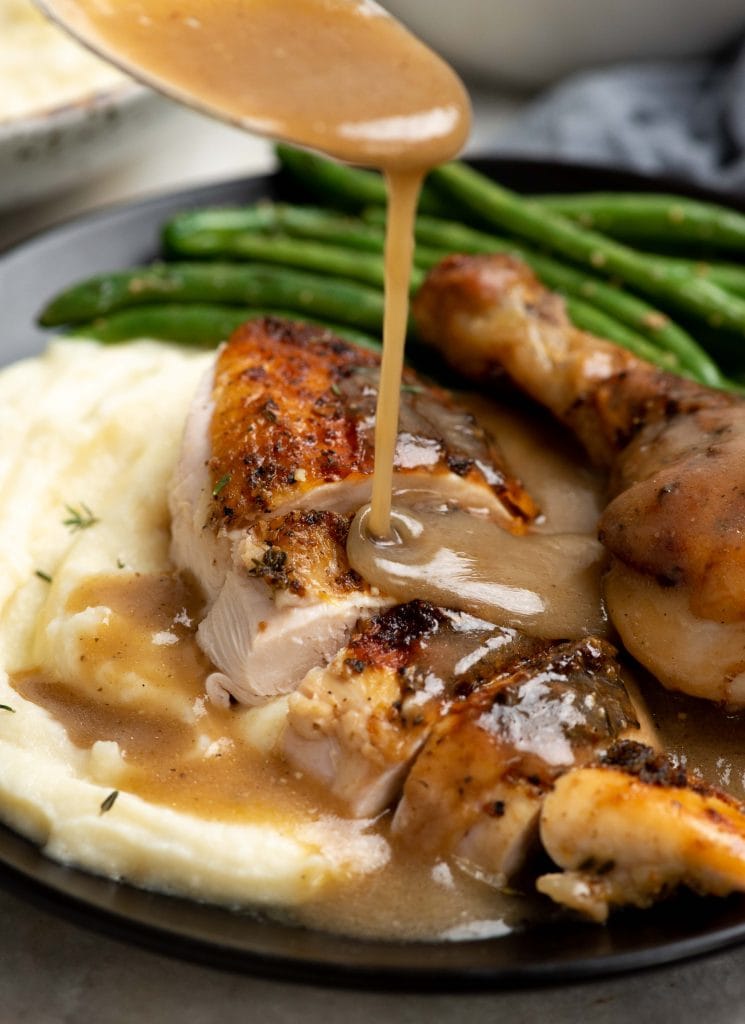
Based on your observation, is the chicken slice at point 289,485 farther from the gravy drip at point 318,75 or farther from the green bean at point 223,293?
the green bean at point 223,293

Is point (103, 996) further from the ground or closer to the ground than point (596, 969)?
closer to the ground

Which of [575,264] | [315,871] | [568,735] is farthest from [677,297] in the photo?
[315,871]

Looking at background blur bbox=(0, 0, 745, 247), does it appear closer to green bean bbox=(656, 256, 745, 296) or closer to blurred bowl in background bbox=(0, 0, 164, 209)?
blurred bowl in background bbox=(0, 0, 164, 209)

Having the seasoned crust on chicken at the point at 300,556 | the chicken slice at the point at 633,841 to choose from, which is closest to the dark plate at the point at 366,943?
the chicken slice at the point at 633,841

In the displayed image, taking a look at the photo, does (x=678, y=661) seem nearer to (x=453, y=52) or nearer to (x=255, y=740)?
(x=255, y=740)

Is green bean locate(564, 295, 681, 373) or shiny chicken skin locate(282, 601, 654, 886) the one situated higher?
shiny chicken skin locate(282, 601, 654, 886)

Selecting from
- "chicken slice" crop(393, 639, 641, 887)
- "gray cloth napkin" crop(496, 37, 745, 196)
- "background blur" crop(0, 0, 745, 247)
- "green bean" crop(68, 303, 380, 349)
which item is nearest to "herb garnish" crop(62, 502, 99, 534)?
"green bean" crop(68, 303, 380, 349)
